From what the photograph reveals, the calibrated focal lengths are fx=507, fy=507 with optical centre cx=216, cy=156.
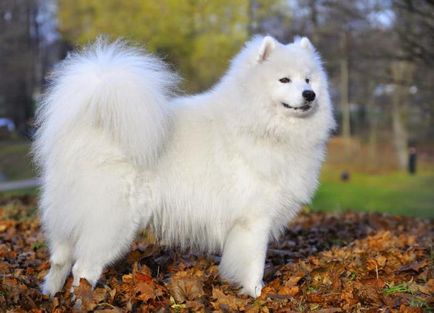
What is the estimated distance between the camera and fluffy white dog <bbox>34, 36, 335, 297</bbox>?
354 centimetres

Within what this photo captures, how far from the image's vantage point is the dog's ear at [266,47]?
13.0ft

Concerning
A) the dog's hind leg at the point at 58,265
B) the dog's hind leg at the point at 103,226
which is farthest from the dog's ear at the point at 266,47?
the dog's hind leg at the point at 58,265

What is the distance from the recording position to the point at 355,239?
19.8ft

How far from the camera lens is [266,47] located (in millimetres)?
3992

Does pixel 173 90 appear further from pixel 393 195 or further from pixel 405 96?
pixel 405 96

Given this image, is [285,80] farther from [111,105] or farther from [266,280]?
[266,280]

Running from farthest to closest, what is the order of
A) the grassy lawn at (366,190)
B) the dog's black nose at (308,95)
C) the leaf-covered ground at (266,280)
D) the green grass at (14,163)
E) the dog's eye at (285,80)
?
the green grass at (14,163), the grassy lawn at (366,190), the dog's eye at (285,80), the dog's black nose at (308,95), the leaf-covered ground at (266,280)

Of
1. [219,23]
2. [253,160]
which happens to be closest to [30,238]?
[253,160]

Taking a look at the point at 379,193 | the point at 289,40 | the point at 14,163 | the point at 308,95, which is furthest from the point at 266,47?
the point at 14,163

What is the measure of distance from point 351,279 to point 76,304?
2.18 metres

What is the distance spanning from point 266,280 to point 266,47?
1.94 m

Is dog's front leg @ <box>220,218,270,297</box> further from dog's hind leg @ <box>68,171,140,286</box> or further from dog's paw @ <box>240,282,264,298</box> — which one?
dog's hind leg @ <box>68,171,140,286</box>

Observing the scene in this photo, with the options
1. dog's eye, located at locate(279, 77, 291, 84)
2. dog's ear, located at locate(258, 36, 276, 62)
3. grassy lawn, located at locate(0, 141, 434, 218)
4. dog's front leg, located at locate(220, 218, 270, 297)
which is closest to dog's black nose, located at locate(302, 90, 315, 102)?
dog's eye, located at locate(279, 77, 291, 84)

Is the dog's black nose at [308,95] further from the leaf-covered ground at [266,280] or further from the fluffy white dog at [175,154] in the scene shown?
the leaf-covered ground at [266,280]
